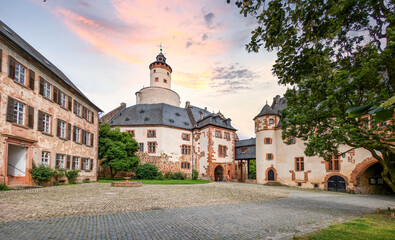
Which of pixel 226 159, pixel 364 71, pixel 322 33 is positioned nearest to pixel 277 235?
pixel 322 33

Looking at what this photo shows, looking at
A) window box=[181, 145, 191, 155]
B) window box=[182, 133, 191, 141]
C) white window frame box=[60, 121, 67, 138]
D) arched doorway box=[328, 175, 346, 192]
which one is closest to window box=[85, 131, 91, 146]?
white window frame box=[60, 121, 67, 138]

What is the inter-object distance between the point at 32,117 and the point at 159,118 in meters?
21.4

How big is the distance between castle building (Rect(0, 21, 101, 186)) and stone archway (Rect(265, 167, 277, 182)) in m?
21.2

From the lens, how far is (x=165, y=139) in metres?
35.7

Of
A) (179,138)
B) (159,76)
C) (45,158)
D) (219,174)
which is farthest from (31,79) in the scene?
(159,76)

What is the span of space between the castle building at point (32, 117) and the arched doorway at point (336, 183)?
81.5 ft

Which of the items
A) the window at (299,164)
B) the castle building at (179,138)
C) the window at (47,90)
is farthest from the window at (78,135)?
the window at (299,164)

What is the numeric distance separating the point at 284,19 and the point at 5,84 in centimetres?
1661

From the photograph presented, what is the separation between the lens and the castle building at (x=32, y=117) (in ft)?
46.6

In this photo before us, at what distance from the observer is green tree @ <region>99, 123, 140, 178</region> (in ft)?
94.3

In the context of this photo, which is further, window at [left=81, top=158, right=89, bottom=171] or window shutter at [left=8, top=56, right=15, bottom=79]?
window at [left=81, top=158, right=89, bottom=171]

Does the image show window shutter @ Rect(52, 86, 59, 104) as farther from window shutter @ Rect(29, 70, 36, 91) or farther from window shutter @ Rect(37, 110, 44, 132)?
window shutter @ Rect(29, 70, 36, 91)

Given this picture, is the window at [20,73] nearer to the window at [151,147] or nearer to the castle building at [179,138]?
the castle building at [179,138]

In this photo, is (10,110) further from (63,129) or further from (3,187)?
(63,129)
